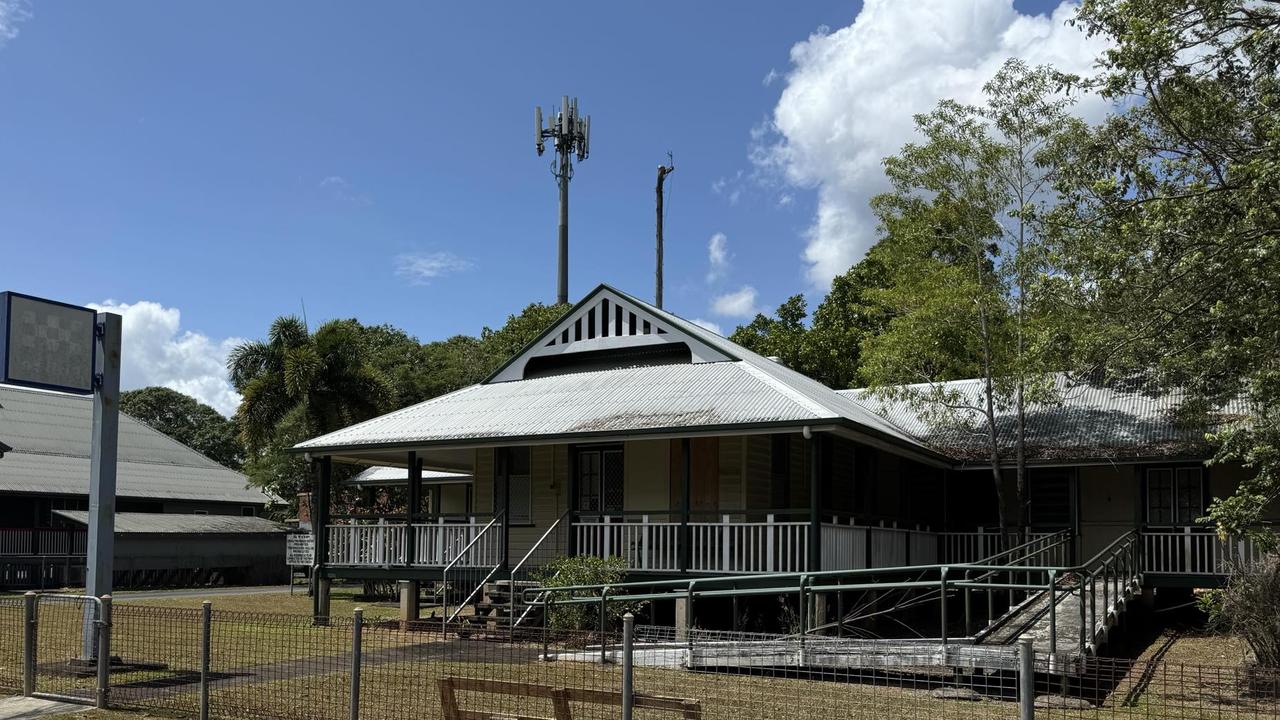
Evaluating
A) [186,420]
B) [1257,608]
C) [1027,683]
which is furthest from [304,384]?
[186,420]

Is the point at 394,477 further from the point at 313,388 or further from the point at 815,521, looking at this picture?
the point at 815,521

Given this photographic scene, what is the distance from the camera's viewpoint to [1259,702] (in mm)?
13719

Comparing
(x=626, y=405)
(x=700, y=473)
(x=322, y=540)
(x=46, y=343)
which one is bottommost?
(x=322, y=540)

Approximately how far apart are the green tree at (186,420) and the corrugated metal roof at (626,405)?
63.9 meters

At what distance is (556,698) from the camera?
369 inches

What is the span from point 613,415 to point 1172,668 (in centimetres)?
1021

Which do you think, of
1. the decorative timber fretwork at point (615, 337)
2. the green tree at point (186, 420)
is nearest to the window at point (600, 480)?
the decorative timber fretwork at point (615, 337)

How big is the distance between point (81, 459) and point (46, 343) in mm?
33896

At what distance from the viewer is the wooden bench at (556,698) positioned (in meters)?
8.88

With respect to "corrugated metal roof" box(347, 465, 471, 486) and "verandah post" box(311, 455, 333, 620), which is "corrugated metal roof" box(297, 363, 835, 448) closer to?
"verandah post" box(311, 455, 333, 620)

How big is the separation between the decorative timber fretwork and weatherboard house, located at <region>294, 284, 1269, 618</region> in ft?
0.15

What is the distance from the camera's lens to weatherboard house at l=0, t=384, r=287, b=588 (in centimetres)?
3947

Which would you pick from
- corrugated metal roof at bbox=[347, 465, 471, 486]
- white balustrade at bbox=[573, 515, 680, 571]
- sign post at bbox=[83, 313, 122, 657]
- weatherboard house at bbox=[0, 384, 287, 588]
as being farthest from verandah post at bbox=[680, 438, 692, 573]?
weatherboard house at bbox=[0, 384, 287, 588]

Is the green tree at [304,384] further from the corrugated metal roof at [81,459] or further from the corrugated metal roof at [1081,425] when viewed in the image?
the corrugated metal roof at [1081,425]
